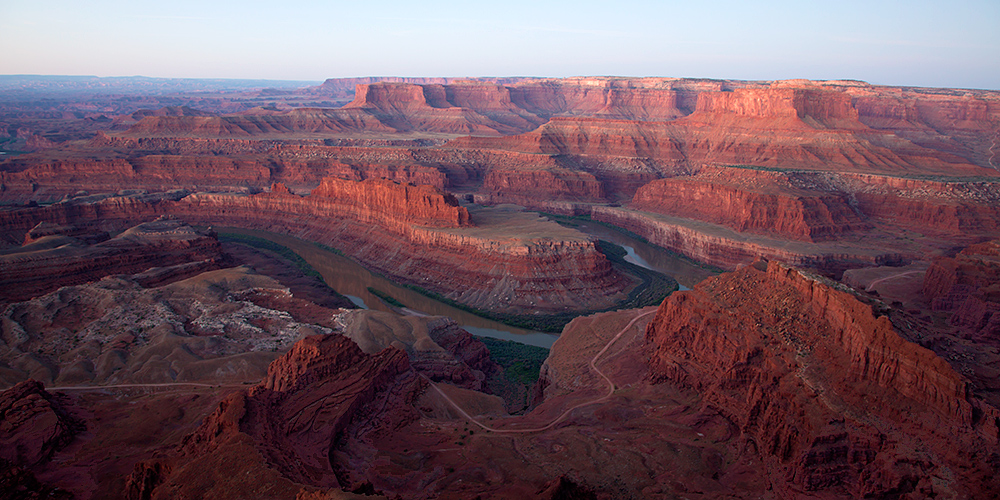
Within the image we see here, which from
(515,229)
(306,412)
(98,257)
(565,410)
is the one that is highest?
(306,412)

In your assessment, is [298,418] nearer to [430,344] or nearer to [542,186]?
[430,344]

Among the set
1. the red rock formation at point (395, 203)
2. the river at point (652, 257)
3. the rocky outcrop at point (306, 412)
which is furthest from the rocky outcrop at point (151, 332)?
the river at point (652, 257)

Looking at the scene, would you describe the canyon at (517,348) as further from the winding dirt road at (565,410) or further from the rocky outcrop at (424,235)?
the rocky outcrop at (424,235)

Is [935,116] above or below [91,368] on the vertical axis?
above

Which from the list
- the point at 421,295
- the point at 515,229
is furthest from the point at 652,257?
the point at 421,295

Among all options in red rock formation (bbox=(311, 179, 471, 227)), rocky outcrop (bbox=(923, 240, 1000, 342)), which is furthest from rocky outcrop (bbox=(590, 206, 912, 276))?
red rock formation (bbox=(311, 179, 471, 227))

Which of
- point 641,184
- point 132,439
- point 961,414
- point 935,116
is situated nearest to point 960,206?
point 641,184

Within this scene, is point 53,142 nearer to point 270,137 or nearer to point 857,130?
point 270,137
